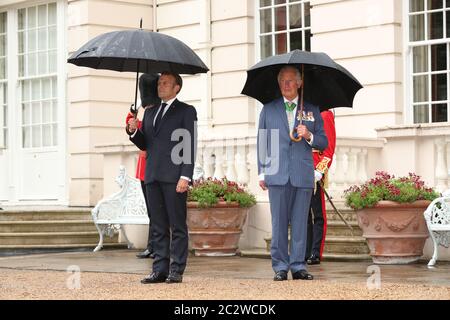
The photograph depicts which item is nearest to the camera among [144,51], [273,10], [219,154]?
[144,51]

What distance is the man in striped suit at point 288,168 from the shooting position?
10.6 m

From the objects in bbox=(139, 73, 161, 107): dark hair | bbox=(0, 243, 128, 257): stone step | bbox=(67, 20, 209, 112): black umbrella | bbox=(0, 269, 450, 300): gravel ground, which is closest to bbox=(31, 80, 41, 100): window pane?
bbox=(0, 243, 128, 257): stone step

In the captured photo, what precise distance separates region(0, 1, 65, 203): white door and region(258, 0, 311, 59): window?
367 cm

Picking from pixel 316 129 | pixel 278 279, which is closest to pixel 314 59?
pixel 316 129

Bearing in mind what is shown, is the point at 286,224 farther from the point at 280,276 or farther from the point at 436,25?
the point at 436,25

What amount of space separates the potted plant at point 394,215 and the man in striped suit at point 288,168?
2.11 meters

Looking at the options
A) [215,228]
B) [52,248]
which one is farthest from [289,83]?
[52,248]

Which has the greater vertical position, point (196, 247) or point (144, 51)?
point (144, 51)

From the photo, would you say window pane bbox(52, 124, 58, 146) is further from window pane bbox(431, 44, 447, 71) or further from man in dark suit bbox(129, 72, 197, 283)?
man in dark suit bbox(129, 72, 197, 283)

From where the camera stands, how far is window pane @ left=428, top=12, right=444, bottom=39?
51.8 ft
